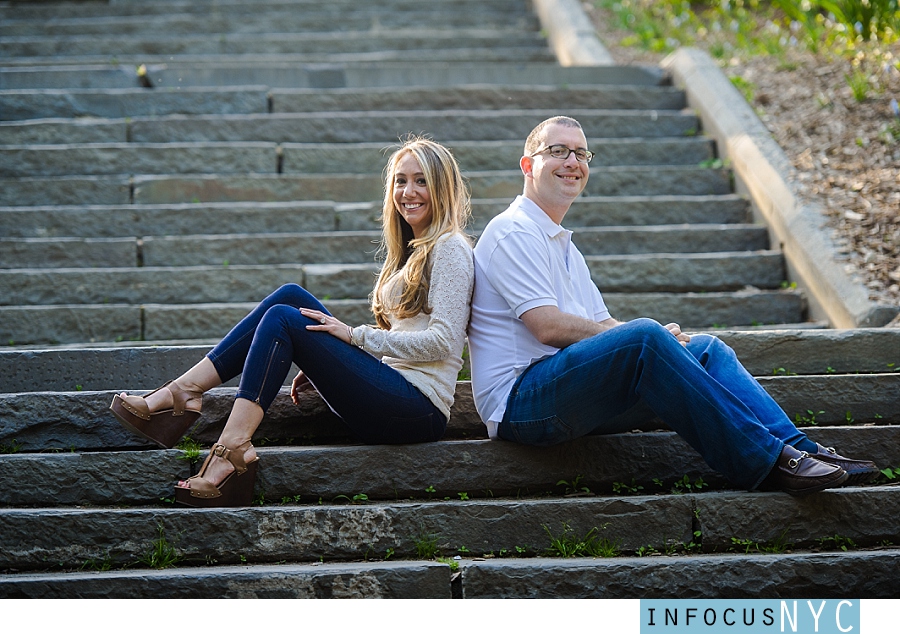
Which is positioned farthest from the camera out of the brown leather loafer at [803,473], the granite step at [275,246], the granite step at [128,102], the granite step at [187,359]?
the granite step at [128,102]

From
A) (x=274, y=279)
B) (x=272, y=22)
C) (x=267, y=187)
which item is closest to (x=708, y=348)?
(x=274, y=279)

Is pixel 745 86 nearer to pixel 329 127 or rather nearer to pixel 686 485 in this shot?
pixel 329 127

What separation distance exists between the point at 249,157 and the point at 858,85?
3.73m

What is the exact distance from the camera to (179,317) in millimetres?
4117

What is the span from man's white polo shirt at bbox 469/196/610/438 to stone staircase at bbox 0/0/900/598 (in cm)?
22

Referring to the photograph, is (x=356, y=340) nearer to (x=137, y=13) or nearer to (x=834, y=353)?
(x=834, y=353)

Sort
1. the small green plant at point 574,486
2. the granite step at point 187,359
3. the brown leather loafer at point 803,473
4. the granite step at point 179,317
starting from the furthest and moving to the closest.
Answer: the granite step at point 179,317
the granite step at point 187,359
the small green plant at point 574,486
the brown leather loafer at point 803,473

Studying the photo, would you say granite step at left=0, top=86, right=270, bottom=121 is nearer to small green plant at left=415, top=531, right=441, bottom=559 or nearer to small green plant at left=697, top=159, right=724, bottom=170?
small green plant at left=697, top=159, right=724, bottom=170

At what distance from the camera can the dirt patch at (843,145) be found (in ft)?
14.3

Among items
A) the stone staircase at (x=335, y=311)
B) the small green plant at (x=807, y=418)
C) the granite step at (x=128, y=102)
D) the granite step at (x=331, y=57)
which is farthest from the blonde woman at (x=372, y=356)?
the granite step at (x=331, y=57)

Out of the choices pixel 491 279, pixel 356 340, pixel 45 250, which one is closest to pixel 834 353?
pixel 491 279

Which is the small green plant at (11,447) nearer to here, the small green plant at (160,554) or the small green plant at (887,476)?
the small green plant at (160,554)

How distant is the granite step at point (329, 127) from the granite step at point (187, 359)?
7.64ft

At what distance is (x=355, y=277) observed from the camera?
14.5 ft
